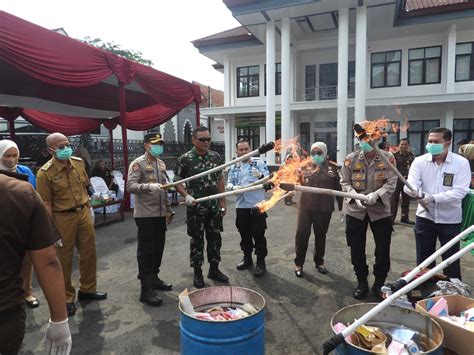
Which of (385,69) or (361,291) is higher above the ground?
(385,69)

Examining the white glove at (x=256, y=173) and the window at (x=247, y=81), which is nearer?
the white glove at (x=256, y=173)

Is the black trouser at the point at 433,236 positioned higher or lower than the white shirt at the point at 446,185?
lower

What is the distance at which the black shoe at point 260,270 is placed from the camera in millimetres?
4648

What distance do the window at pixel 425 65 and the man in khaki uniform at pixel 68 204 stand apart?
54.5 ft

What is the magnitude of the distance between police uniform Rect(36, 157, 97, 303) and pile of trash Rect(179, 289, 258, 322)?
1887mm

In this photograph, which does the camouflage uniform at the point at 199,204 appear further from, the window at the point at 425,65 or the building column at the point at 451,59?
the window at the point at 425,65

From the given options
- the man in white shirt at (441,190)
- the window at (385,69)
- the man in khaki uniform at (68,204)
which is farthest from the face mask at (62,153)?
the window at (385,69)

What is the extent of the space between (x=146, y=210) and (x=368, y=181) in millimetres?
2537

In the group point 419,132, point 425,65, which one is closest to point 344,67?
point 425,65

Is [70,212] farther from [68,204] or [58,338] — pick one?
[58,338]

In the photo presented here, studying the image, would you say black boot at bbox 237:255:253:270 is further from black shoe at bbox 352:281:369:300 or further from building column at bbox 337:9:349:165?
building column at bbox 337:9:349:165

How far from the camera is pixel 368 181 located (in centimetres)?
378

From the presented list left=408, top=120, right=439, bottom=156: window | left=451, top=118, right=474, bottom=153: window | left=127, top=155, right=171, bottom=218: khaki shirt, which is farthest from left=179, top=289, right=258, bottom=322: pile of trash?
left=451, top=118, right=474, bottom=153: window

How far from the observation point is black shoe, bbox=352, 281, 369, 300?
3943 mm
